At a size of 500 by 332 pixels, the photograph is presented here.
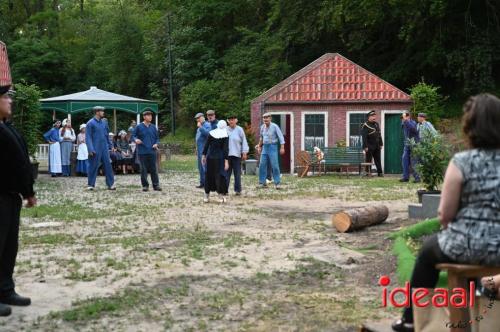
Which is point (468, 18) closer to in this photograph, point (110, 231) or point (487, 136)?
point (110, 231)

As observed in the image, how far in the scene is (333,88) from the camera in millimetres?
26891

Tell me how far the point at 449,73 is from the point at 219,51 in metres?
→ 22.1

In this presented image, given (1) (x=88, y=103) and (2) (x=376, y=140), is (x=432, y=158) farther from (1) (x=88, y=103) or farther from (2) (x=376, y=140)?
(1) (x=88, y=103)

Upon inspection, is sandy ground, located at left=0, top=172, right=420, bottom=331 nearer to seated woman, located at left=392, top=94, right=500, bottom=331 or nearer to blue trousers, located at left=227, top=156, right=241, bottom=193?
seated woman, located at left=392, top=94, right=500, bottom=331

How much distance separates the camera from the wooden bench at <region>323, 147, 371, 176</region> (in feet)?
81.8

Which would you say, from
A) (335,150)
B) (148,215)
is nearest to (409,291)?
(148,215)

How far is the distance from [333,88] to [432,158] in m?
14.8

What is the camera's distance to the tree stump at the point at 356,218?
10758 millimetres

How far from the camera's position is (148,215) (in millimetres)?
12953

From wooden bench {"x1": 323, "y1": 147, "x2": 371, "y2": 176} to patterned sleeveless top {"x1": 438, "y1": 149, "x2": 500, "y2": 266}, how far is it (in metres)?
20.6

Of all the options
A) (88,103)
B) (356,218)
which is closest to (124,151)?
(88,103)

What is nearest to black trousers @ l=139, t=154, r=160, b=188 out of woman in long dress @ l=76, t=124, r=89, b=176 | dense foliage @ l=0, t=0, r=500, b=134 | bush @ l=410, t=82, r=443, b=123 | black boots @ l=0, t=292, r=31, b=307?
woman in long dress @ l=76, t=124, r=89, b=176

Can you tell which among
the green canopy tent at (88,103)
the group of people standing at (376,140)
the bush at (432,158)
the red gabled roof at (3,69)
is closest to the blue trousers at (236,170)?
the bush at (432,158)

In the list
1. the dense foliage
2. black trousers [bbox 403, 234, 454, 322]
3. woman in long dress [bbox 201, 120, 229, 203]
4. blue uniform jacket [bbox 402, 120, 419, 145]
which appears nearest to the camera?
black trousers [bbox 403, 234, 454, 322]
